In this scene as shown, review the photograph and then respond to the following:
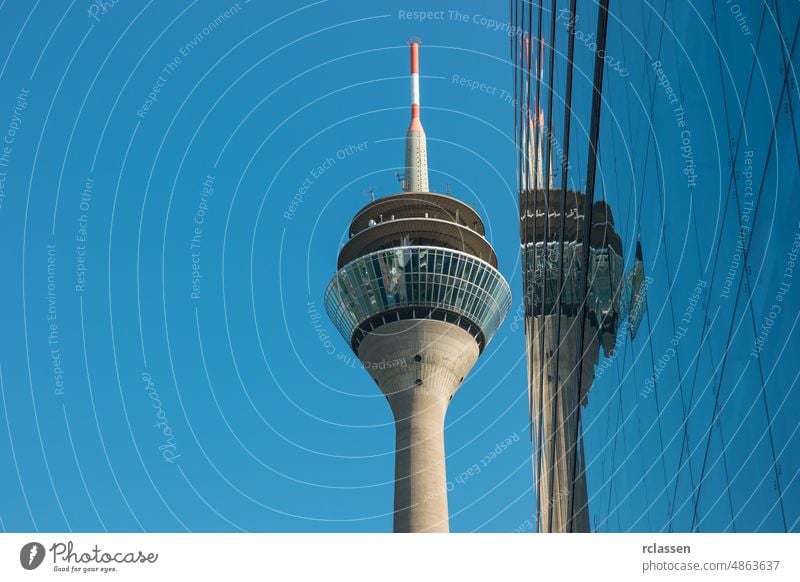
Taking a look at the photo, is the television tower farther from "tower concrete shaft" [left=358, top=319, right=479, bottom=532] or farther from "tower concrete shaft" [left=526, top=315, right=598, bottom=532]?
"tower concrete shaft" [left=526, top=315, right=598, bottom=532]

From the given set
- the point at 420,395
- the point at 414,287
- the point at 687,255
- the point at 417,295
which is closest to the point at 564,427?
the point at 687,255

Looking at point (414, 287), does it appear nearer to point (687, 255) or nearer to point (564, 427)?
point (564, 427)

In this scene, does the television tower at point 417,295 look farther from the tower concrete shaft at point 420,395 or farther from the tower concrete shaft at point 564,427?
the tower concrete shaft at point 564,427

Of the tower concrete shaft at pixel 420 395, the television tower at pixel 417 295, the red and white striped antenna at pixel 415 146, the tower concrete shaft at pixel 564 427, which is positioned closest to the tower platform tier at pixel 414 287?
the television tower at pixel 417 295

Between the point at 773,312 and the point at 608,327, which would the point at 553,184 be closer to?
the point at 608,327
